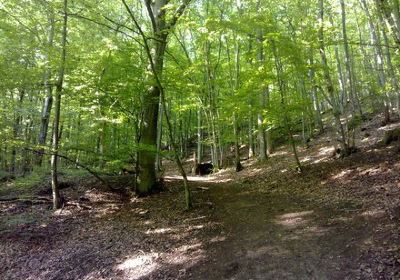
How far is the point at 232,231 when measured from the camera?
6.92 meters

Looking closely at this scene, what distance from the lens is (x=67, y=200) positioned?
1062 cm

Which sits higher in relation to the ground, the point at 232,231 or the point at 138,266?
the point at 232,231

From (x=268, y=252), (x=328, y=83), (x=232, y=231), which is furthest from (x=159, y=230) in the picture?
(x=328, y=83)

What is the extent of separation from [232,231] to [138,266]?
2.16m

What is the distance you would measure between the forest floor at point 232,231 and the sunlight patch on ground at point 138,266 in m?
0.02

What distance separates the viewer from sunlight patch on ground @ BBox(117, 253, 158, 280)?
5.66m

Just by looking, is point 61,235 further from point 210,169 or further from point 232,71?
point 232,71

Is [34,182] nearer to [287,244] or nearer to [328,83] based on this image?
[287,244]

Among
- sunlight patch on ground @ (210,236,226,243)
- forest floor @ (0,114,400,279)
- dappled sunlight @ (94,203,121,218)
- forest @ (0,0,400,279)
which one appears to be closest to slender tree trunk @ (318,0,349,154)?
forest @ (0,0,400,279)

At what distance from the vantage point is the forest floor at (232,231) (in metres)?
5.08

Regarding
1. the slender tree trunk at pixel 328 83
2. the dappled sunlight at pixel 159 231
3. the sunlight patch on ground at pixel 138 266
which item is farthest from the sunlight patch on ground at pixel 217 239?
the slender tree trunk at pixel 328 83

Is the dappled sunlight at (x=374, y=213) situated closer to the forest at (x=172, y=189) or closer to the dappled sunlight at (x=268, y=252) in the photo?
the forest at (x=172, y=189)

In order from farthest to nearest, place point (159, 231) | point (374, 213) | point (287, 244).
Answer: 1. point (159, 231)
2. point (374, 213)
3. point (287, 244)

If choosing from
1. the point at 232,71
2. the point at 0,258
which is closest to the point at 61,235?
the point at 0,258
